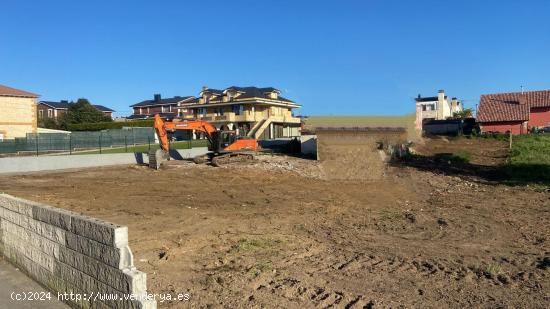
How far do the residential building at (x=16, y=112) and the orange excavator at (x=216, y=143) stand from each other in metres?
30.2

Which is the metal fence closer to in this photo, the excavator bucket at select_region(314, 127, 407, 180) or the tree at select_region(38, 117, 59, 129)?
the excavator bucket at select_region(314, 127, 407, 180)

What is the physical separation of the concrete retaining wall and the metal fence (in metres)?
4.09

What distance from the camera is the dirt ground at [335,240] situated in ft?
20.3

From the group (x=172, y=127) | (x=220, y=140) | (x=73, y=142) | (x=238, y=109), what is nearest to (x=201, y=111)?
(x=238, y=109)

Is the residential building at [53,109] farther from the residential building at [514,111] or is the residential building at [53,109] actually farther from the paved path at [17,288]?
the paved path at [17,288]

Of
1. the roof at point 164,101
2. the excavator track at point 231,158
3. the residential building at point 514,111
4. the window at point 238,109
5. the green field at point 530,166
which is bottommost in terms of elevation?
the green field at point 530,166

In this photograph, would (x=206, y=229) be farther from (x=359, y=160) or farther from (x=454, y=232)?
(x=359, y=160)

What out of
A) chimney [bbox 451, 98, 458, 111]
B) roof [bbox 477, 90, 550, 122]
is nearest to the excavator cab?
roof [bbox 477, 90, 550, 122]

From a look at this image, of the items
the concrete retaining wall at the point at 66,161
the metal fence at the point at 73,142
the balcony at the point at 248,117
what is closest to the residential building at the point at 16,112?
the metal fence at the point at 73,142

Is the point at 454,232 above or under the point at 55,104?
under

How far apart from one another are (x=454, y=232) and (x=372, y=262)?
127 inches

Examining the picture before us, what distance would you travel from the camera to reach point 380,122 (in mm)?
25172

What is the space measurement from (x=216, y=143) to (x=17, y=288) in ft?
73.0

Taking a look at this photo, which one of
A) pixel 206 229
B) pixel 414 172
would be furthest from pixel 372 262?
pixel 414 172
